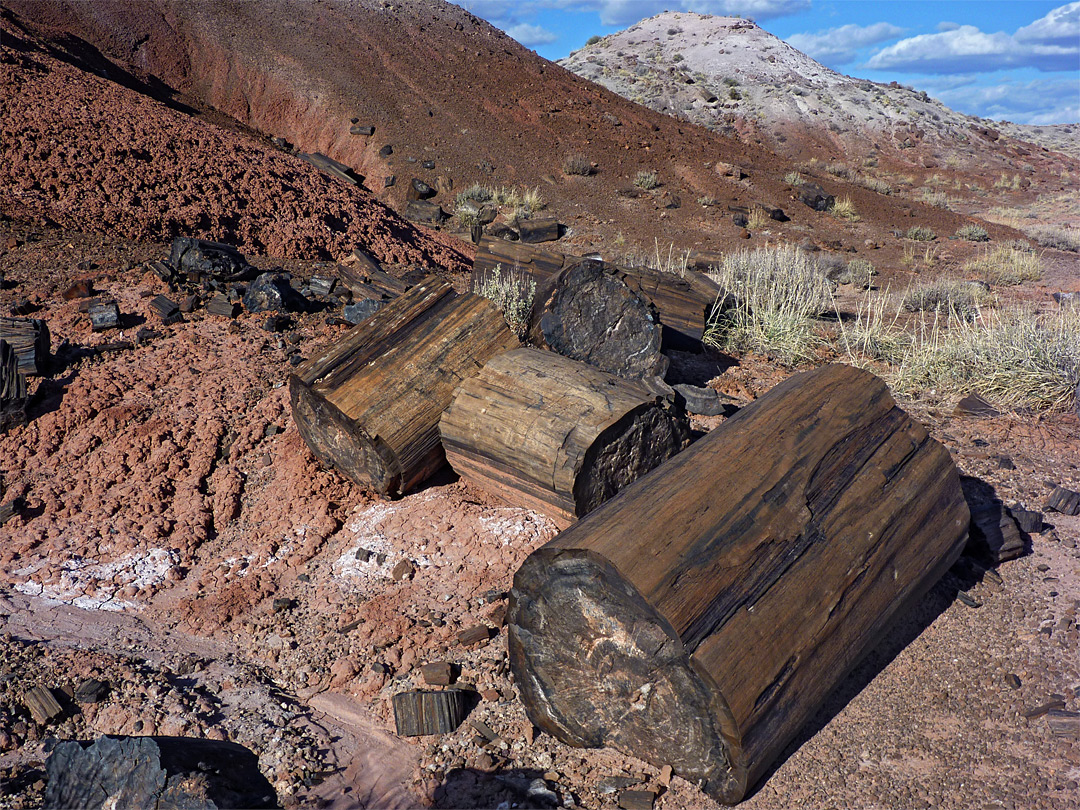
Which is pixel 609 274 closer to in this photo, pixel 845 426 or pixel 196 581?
pixel 845 426

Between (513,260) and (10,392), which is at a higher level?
(513,260)

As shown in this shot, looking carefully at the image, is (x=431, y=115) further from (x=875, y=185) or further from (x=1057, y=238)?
(x=1057, y=238)

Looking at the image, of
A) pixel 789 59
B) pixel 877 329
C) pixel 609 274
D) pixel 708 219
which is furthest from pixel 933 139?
pixel 609 274

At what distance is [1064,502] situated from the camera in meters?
4.02

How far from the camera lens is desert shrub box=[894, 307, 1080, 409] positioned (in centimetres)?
537

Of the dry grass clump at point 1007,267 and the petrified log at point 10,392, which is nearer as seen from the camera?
the petrified log at point 10,392

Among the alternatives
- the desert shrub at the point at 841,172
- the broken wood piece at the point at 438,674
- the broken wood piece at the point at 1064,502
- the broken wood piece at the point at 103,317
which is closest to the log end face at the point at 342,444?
the broken wood piece at the point at 438,674

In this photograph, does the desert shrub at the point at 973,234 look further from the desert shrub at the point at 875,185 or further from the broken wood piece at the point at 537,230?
the broken wood piece at the point at 537,230

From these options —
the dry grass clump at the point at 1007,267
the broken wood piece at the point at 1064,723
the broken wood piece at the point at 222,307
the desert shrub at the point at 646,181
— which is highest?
the desert shrub at the point at 646,181

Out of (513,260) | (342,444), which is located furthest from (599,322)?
(342,444)

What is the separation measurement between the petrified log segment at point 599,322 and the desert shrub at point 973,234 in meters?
12.3

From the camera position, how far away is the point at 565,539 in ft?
8.14

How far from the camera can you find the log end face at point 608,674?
2.33 m

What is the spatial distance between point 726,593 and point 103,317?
5033mm
